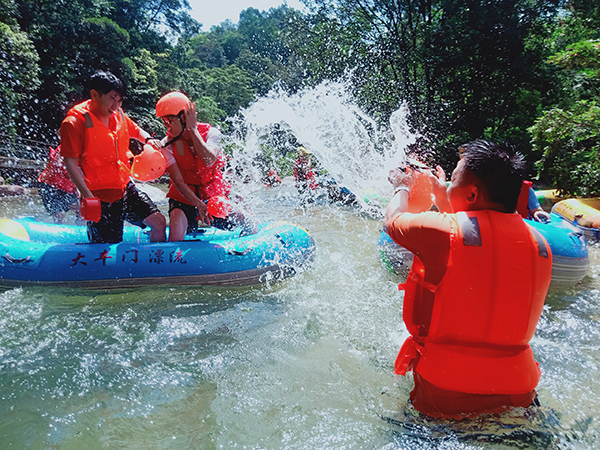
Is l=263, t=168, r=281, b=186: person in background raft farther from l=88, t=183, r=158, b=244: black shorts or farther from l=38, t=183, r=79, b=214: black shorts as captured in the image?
l=88, t=183, r=158, b=244: black shorts

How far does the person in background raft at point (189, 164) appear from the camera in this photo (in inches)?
158

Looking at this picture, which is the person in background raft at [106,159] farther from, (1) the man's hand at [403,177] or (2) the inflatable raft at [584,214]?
(2) the inflatable raft at [584,214]

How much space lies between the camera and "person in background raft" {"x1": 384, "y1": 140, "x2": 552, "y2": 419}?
1705mm

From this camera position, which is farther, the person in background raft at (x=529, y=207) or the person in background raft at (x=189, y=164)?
the person in background raft at (x=529, y=207)

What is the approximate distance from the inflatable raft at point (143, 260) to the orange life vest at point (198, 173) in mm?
522

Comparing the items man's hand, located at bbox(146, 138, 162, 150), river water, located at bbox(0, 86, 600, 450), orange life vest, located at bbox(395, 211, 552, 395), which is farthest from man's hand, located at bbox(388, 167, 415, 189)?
man's hand, located at bbox(146, 138, 162, 150)

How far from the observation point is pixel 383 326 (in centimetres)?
350

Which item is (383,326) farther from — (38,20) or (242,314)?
(38,20)

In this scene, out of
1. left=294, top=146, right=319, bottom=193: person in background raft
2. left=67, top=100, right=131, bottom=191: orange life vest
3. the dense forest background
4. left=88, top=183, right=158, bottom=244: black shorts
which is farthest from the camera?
left=294, top=146, right=319, bottom=193: person in background raft

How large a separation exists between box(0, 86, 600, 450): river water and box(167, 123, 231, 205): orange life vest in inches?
38.3

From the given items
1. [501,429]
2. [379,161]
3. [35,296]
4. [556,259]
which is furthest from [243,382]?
[379,161]

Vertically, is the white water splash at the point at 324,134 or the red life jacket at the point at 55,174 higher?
the white water splash at the point at 324,134

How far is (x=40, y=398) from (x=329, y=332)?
6.58 ft

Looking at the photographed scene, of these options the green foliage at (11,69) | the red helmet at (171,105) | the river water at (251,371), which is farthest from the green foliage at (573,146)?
the green foliage at (11,69)
